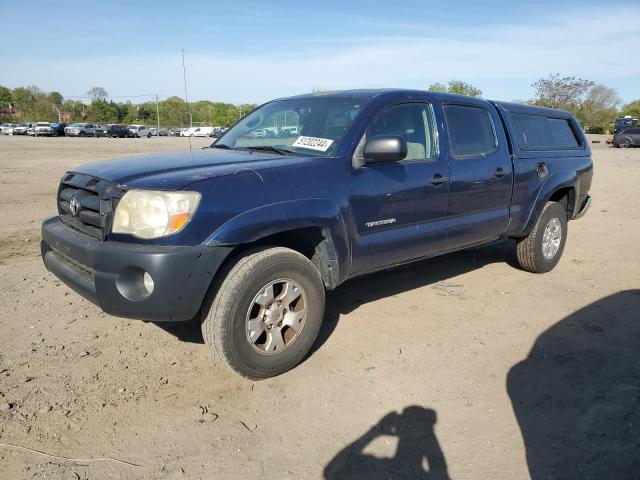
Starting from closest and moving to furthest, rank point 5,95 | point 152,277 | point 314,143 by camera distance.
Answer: point 152,277 → point 314,143 → point 5,95

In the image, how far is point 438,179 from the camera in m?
4.13

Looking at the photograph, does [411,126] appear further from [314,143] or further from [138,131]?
[138,131]

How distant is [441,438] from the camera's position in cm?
270

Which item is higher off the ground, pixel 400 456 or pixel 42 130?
pixel 42 130

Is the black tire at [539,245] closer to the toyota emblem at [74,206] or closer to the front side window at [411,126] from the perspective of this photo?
the front side window at [411,126]

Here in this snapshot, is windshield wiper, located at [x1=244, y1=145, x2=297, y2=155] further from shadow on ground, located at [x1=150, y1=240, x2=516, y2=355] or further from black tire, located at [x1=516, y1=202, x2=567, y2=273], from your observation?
black tire, located at [x1=516, y1=202, x2=567, y2=273]

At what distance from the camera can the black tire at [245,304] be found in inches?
118

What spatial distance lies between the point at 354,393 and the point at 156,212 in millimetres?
1603

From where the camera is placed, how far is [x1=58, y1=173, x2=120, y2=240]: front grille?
3.00 meters

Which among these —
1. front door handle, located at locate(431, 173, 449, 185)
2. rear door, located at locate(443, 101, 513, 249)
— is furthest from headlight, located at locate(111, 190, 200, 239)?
rear door, located at locate(443, 101, 513, 249)

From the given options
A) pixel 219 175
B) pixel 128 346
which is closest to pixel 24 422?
pixel 128 346

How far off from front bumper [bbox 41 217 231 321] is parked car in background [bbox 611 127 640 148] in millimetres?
37944

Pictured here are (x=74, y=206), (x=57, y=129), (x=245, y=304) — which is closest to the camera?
(x=245, y=304)

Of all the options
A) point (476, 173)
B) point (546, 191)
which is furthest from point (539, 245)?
point (476, 173)
